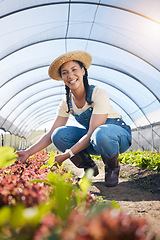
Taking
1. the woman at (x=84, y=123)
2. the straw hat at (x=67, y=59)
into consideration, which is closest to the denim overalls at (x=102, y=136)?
the woman at (x=84, y=123)

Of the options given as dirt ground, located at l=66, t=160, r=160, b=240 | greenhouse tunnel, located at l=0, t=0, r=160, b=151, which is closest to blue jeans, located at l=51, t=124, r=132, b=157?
dirt ground, located at l=66, t=160, r=160, b=240

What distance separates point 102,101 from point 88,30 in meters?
5.11

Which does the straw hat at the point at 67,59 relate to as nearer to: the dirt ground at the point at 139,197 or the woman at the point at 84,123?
the woman at the point at 84,123

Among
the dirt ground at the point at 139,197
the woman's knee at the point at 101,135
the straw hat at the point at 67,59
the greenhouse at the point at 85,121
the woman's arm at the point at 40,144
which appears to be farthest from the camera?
the straw hat at the point at 67,59

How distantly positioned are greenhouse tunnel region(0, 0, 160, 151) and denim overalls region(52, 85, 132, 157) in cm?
323

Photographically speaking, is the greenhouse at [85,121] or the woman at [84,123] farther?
the woman at [84,123]

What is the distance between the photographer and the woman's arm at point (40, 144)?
2.27 meters

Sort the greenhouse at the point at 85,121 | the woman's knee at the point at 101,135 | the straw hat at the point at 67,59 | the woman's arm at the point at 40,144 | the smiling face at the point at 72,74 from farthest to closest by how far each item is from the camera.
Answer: the straw hat at the point at 67,59 < the smiling face at the point at 72,74 < the woman's knee at the point at 101,135 < the woman's arm at the point at 40,144 < the greenhouse at the point at 85,121

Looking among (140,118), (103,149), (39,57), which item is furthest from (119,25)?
(140,118)

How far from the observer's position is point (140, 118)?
11875mm

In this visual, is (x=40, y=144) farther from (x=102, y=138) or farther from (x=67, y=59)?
(x=67, y=59)

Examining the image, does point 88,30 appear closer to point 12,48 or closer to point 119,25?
point 119,25

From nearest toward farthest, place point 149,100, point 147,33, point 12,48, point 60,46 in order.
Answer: point 147,33, point 12,48, point 60,46, point 149,100

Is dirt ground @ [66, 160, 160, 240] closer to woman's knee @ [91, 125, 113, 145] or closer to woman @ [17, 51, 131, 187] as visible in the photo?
woman @ [17, 51, 131, 187]
